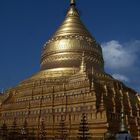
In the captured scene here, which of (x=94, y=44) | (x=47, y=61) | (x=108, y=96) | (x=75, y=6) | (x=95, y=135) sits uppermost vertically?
(x=75, y=6)

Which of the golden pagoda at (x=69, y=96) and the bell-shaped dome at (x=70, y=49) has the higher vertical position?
the bell-shaped dome at (x=70, y=49)

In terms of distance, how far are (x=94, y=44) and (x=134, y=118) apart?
18600 millimetres

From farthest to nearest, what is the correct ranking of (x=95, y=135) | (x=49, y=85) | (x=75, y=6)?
(x=75, y=6)
(x=49, y=85)
(x=95, y=135)

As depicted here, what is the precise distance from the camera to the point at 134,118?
41.4 m

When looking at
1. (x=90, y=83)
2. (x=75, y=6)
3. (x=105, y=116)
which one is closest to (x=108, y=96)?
(x=90, y=83)

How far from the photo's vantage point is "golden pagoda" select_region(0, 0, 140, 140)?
124 feet

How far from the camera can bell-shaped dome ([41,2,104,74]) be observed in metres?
51.6

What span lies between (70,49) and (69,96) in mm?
13670

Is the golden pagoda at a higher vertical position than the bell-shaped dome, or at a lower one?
lower

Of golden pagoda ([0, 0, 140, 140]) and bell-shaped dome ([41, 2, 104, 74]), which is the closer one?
golden pagoda ([0, 0, 140, 140])

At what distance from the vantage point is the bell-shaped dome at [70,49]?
51.6 meters

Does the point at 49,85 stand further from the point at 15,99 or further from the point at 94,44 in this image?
the point at 94,44

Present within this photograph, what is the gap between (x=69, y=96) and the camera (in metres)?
41.5

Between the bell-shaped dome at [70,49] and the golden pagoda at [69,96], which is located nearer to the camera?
the golden pagoda at [69,96]
